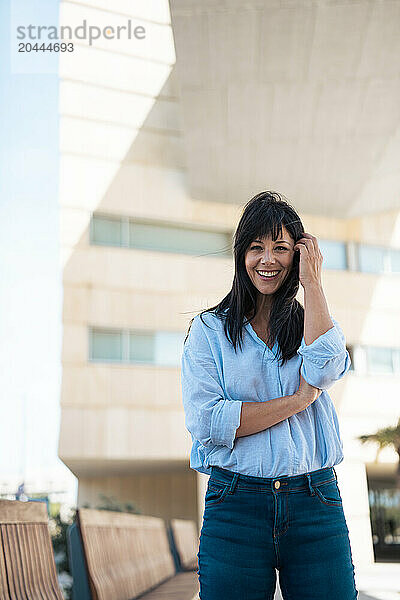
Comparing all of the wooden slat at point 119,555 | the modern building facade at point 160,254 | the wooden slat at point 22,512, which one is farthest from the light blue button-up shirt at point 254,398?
the modern building facade at point 160,254

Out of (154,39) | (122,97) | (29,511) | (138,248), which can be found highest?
(154,39)

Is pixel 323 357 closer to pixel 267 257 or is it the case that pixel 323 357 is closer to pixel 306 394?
pixel 306 394

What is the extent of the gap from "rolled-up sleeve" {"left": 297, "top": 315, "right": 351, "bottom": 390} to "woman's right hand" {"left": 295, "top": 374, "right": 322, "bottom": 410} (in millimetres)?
14

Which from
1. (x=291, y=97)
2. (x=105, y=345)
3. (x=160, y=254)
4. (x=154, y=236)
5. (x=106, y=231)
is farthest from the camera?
(x=154, y=236)

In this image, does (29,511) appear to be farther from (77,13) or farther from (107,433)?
(77,13)

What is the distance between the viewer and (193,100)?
12.0m

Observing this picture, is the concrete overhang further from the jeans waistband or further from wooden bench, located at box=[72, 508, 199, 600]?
the jeans waistband

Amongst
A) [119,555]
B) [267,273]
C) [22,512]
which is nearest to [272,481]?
[267,273]

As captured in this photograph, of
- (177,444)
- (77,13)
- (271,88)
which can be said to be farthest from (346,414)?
(77,13)

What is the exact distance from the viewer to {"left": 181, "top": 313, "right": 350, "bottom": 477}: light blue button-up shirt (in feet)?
4.62

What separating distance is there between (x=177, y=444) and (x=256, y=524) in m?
14.1

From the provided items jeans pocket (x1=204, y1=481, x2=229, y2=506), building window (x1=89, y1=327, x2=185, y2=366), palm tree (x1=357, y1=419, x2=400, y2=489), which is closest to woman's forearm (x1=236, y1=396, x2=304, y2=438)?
jeans pocket (x1=204, y1=481, x2=229, y2=506)

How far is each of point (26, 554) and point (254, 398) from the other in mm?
1358

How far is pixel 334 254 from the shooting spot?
57.7 ft
